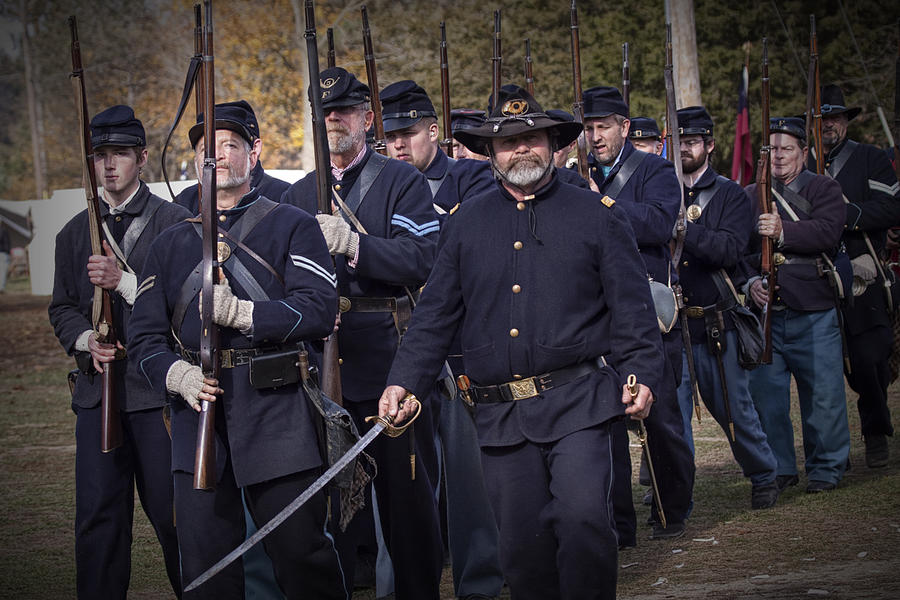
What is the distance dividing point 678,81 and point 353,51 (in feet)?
43.0

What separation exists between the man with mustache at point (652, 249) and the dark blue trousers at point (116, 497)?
2.49 metres

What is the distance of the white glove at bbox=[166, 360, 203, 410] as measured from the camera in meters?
4.69

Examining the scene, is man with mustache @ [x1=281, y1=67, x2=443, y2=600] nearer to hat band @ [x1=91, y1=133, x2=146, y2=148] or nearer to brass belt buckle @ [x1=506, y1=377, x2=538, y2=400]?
hat band @ [x1=91, y1=133, x2=146, y2=148]

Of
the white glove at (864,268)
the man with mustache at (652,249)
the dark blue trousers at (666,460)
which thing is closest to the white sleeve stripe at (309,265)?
the man with mustache at (652,249)

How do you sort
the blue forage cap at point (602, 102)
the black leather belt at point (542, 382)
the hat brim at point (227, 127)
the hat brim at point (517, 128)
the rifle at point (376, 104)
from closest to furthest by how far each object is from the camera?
the black leather belt at point (542, 382), the hat brim at point (517, 128), the hat brim at point (227, 127), the rifle at point (376, 104), the blue forage cap at point (602, 102)

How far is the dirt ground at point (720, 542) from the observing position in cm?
599

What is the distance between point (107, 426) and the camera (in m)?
5.50

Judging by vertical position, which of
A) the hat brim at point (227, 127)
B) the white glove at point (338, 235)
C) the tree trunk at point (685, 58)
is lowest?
the white glove at point (338, 235)

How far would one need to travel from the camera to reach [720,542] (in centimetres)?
695

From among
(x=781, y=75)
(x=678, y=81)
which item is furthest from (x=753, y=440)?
(x=781, y=75)

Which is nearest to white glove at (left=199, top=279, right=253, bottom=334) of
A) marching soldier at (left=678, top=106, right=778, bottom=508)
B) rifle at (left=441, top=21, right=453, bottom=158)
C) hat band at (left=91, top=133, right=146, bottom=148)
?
hat band at (left=91, top=133, right=146, bottom=148)

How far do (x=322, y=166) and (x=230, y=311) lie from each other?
1.16 meters

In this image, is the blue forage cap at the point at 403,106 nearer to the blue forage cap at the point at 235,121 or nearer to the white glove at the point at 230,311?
the blue forage cap at the point at 235,121

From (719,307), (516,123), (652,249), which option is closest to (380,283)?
(516,123)
